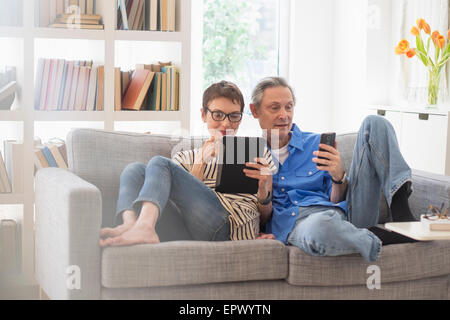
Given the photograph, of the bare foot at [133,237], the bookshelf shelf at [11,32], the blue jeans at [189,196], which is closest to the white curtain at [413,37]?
the blue jeans at [189,196]

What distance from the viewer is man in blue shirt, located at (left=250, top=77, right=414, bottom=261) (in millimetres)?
2158

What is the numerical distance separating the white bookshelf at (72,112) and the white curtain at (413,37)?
184 centimetres

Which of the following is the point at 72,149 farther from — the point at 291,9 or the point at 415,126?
the point at 291,9

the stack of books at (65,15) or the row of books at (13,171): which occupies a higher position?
the stack of books at (65,15)

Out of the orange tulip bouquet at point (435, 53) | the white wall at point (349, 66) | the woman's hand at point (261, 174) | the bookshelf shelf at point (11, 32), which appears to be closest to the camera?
the woman's hand at point (261, 174)

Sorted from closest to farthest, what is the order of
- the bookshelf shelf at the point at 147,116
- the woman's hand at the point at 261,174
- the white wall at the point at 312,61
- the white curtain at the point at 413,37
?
the woman's hand at the point at 261,174 < the bookshelf shelf at the point at 147,116 < the white curtain at the point at 413,37 < the white wall at the point at 312,61

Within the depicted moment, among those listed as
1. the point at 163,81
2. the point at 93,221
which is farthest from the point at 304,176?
the point at 163,81

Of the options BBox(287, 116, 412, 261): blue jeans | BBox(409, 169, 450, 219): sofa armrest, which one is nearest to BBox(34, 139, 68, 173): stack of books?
BBox(287, 116, 412, 261): blue jeans

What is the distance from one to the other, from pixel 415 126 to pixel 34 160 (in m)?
2.28

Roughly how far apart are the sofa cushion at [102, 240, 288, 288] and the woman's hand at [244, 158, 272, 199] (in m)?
0.21

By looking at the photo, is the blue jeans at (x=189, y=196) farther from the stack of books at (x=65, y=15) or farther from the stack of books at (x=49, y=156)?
the stack of books at (x=65, y=15)

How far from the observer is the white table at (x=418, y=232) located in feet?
6.23

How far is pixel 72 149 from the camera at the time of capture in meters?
2.39

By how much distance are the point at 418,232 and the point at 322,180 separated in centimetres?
55
